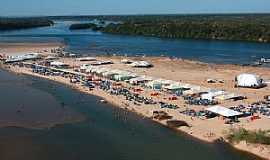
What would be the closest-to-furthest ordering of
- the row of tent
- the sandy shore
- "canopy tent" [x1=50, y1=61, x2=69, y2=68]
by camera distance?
the row of tent, "canopy tent" [x1=50, y1=61, x2=69, y2=68], the sandy shore

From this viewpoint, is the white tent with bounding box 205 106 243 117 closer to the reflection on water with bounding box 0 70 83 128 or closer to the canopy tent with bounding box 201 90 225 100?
the canopy tent with bounding box 201 90 225 100

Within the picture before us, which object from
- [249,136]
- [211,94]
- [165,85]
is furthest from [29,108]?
[249,136]

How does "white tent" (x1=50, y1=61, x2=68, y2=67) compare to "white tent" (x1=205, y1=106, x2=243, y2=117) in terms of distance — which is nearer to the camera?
"white tent" (x1=205, y1=106, x2=243, y2=117)

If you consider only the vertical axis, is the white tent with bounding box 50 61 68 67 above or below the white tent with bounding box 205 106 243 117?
below

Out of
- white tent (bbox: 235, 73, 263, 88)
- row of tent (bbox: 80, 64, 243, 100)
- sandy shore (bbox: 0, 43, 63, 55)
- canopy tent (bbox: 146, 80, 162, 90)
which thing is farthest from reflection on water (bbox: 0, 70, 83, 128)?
sandy shore (bbox: 0, 43, 63, 55)

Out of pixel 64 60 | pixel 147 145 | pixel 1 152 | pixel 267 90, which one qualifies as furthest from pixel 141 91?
pixel 64 60

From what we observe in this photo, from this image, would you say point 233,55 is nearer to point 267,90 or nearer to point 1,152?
point 267,90

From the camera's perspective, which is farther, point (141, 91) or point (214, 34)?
point (214, 34)
